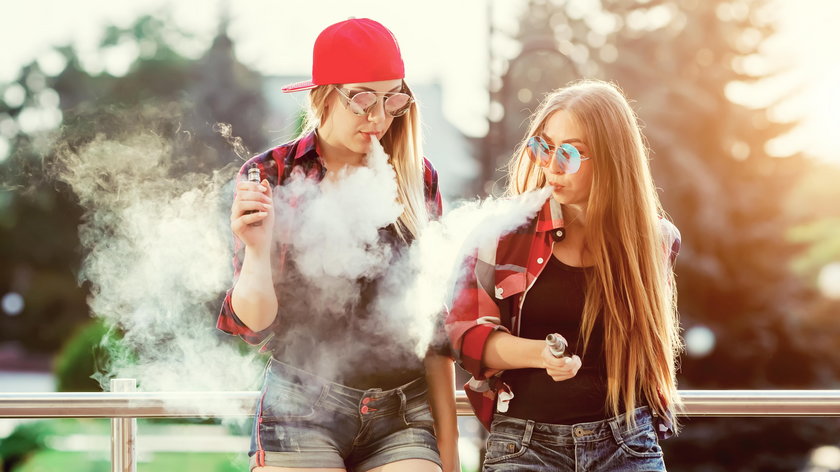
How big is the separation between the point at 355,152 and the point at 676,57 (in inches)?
391

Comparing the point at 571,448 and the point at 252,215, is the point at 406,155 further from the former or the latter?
the point at 571,448

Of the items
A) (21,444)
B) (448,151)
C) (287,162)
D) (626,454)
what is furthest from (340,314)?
(448,151)

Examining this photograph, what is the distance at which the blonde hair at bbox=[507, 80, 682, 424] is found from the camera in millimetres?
2559

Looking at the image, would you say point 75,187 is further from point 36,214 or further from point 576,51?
point 36,214

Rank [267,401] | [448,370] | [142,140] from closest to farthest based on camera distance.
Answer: [267,401], [448,370], [142,140]

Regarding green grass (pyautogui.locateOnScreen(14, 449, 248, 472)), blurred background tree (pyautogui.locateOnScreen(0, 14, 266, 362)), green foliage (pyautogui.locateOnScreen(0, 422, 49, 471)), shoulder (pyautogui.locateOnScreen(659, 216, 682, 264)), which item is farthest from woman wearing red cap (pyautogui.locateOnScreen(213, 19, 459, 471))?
blurred background tree (pyautogui.locateOnScreen(0, 14, 266, 362))

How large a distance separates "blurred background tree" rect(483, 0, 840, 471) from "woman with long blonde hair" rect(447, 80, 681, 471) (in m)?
7.34

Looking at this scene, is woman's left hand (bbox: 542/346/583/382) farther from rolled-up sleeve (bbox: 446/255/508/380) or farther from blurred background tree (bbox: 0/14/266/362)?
blurred background tree (bbox: 0/14/266/362)

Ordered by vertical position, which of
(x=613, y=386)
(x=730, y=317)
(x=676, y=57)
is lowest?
(x=613, y=386)

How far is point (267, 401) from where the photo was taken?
98.8 inches

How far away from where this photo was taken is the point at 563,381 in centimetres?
254

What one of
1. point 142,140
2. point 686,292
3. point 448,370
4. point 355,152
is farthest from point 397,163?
point 686,292

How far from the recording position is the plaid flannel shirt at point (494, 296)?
2.55 meters

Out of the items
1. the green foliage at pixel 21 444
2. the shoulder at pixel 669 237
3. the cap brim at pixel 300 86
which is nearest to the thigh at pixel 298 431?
the cap brim at pixel 300 86
